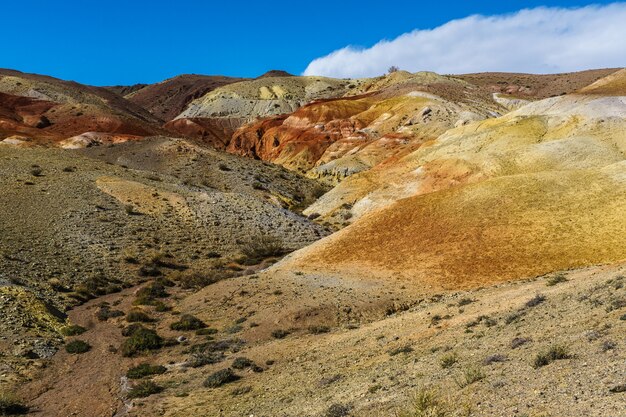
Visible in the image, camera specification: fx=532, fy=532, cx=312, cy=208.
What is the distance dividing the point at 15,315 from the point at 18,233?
16233 mm

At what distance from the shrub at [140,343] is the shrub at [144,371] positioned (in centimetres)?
250

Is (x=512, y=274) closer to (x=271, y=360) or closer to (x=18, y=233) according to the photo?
(x=271, y=360)

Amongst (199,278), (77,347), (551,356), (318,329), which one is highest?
(199,278)

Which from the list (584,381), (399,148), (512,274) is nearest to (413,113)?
(399,148)

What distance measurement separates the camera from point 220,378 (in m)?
20.6

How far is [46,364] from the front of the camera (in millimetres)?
24328

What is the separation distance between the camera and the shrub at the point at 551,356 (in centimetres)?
1354

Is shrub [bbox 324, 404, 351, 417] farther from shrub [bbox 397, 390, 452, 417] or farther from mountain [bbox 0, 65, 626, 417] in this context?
shrub [bbox 397, 390, 452, 417]

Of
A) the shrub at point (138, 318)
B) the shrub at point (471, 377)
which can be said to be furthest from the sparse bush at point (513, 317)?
the shrub at point (138, 318)

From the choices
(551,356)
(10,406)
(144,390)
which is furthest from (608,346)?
(10,406)

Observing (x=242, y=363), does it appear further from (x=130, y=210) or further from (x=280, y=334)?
(x=130, y=210)

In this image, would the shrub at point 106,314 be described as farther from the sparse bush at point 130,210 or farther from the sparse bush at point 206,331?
the sparse bush at point 130,210

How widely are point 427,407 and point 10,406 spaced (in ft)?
51.9

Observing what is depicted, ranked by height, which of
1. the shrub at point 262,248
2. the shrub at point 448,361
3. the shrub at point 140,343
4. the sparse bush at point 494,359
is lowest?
the shrub at point 448,361
